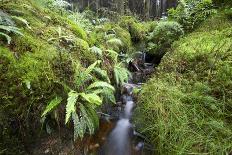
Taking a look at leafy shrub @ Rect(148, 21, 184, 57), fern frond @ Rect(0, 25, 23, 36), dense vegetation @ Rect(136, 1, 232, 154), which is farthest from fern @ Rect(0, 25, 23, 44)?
leafy shrub @ Rect(148, 21, 184, 57)

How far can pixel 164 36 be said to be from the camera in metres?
8.40

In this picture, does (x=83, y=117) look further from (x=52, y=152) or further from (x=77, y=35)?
(x=77, y=35)

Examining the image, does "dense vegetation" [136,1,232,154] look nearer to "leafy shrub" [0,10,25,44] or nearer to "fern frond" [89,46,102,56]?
"fern frond" [89,46,102,56]

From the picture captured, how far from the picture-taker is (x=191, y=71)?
494cm

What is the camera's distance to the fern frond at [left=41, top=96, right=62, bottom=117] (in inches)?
127

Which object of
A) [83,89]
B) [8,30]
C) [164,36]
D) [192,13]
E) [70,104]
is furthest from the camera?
[164,36]

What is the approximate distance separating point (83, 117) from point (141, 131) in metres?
1.35

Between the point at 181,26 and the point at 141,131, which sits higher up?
the point at 181,26

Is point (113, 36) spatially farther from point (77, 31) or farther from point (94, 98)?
point (94, 98)

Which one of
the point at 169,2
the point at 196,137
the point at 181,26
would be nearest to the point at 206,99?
the point at 196,137

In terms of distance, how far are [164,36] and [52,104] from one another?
19.1ft

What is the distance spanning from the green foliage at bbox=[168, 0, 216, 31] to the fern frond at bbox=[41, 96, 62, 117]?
5.43 metres

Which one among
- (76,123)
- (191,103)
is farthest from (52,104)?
(191,103)

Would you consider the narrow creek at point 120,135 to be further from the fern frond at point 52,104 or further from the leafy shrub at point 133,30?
the leafy shrub at point 133,30
